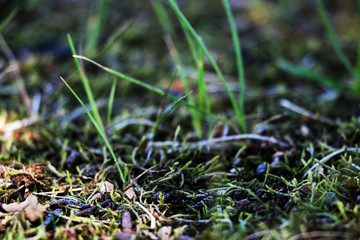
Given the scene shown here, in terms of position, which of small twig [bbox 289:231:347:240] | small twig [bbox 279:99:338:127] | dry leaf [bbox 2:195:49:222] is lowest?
small twig [bbox 289:231:347:240]

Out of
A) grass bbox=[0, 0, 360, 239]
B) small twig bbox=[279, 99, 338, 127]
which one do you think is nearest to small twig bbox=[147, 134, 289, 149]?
grass bbox=[0, 0, 360, 239]

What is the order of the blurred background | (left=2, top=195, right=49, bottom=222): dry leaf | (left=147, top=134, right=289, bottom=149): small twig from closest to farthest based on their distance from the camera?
(left=2, top=195, right=49, bottom=222): dry leaf, (left=147, top=134, right=289, bottom=149): small twig, the blurred background

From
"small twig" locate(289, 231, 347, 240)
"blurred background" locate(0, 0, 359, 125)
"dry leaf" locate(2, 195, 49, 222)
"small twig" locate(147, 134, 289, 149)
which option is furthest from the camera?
"blurred background" locate(0, 0, 359, 125)

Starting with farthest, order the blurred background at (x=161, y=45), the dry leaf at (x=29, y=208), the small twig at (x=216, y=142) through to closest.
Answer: the blurred background at (x=161, y=45) → the small twig at (x=216, y=142) → the dry leaf at (x=29, y=208)

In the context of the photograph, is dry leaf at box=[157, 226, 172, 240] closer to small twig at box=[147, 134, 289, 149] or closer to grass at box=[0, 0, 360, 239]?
grass at box=[0, 0, 360, 239]

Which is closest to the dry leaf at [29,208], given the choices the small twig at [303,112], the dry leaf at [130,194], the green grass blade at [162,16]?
the dry leaf at [130,194]

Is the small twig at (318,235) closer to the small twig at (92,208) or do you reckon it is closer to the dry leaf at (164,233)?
the dry leaf at (164,233)

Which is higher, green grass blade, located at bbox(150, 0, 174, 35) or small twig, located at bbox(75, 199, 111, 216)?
green grass blade, located at bbox(150, 0, 174, 35)

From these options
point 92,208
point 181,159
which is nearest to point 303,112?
point 181,159
